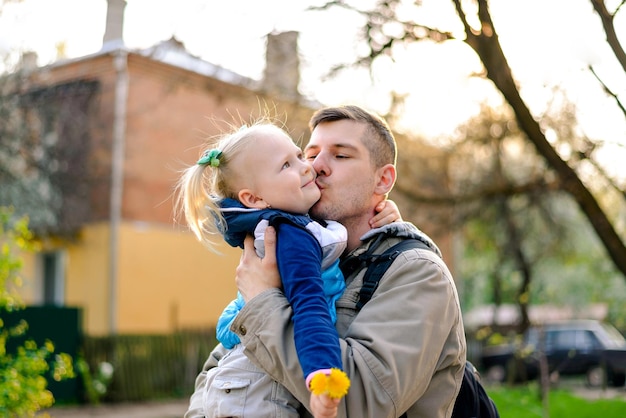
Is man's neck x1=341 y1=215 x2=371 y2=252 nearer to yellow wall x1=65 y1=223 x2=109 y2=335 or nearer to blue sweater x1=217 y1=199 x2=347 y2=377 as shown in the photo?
blue sweater x1=217 y1=199 x2=347 y2=377

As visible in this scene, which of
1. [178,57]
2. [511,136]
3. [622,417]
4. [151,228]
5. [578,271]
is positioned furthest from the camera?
[578,271]

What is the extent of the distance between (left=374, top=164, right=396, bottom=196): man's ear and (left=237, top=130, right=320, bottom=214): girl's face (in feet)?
0.93

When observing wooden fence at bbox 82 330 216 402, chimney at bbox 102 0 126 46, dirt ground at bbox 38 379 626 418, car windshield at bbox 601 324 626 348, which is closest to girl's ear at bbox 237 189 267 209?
dirt ground at bbox 38 379 626 418

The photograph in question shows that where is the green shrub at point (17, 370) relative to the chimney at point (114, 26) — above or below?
below

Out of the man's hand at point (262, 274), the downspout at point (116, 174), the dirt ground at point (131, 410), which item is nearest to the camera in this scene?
the man's hand at point (262, 274)

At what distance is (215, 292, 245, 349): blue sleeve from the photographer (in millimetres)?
2916

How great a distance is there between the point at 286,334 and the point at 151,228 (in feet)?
67.9

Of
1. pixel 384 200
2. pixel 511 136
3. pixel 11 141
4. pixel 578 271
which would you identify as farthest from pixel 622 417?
pixel 578 271

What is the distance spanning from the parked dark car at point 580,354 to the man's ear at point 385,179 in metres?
18.0

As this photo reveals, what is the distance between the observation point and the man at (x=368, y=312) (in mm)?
2520

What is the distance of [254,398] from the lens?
2656 millimetres

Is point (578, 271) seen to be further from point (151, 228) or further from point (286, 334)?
point (286, 334)

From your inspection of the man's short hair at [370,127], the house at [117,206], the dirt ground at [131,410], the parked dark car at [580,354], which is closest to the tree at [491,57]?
the man's short hair at [370,127]

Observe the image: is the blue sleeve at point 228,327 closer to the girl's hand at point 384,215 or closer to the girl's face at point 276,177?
the girl's face at point 276,177
